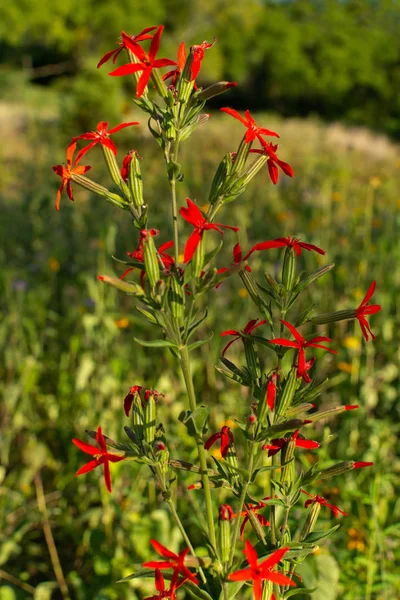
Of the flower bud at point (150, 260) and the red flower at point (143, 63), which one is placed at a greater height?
the red flower at point (143, 63)

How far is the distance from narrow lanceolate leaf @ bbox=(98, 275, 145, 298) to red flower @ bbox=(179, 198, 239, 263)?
0.27 feet

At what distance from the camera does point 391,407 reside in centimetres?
248

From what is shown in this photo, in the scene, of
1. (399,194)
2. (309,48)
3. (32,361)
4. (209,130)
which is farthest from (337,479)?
(309,48)

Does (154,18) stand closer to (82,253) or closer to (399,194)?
(399,194)

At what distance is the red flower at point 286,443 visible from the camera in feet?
3.07

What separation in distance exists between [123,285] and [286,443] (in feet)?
1.21

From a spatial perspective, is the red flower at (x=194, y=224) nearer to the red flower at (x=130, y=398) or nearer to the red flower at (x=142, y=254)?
the red flower at (x=142, y=254)

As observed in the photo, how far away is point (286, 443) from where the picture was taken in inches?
37.8

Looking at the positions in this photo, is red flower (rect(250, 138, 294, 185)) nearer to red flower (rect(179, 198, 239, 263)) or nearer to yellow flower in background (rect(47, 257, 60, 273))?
red flower (rect(179, 198, 239, 263))

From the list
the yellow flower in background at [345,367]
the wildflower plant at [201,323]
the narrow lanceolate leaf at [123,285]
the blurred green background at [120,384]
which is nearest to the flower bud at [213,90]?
the wildflower plant at [201,323]

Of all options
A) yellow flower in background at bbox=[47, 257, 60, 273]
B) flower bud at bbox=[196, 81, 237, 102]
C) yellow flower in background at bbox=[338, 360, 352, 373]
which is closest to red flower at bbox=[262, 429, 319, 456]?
flower bud at bbox=[196, 81, 237, 102]

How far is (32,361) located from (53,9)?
25433 mm

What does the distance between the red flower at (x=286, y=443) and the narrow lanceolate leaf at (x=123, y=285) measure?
0.31m

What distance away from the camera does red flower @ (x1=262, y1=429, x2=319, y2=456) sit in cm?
93
